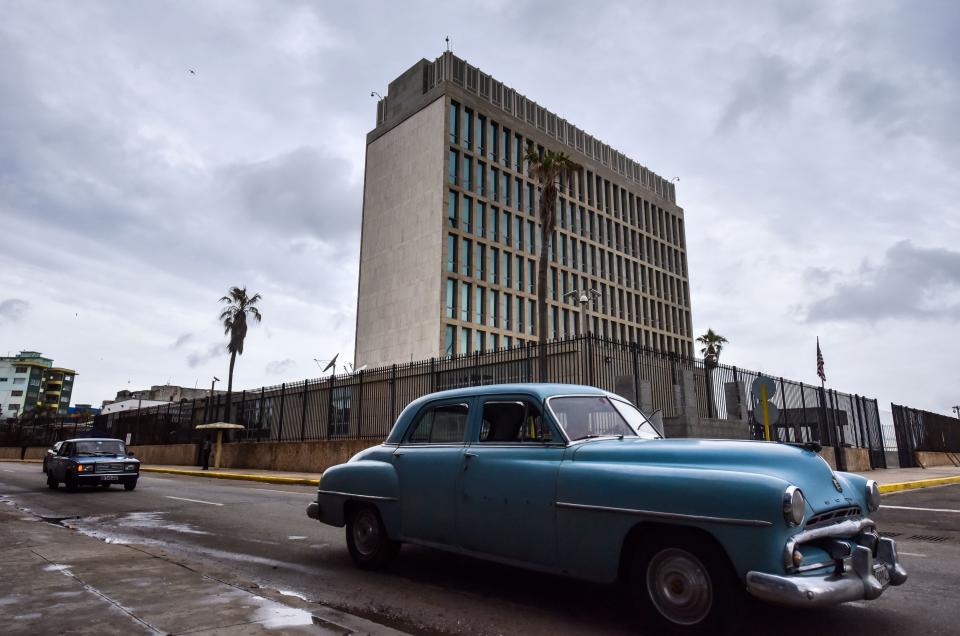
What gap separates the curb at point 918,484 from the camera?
15055 mm

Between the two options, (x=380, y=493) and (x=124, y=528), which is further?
(x=124, y=528)

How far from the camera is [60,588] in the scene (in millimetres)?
4629

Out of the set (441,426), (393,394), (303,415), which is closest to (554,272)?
(303,415)

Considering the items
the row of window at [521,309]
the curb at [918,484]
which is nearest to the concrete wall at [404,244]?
the row of window at [521,309]

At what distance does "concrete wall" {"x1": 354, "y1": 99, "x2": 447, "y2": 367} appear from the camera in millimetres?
46062

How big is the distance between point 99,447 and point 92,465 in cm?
98

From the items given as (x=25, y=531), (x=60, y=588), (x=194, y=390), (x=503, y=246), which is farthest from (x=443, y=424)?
(x=194, y=390)

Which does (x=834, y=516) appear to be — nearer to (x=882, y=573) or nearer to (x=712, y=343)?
(x=882, y=573)

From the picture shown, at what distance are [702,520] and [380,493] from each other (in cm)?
306

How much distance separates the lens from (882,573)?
3.69 m

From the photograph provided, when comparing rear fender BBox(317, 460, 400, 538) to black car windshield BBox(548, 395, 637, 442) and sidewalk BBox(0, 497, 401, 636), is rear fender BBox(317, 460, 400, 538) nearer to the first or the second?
sidewalk BBox(0, 497, 401, 636)

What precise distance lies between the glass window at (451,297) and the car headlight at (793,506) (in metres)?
42.2

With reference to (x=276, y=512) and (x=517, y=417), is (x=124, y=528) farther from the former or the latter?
(x=517, y=417)

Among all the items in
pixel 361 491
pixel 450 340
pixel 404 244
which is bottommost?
pixel 361 491
